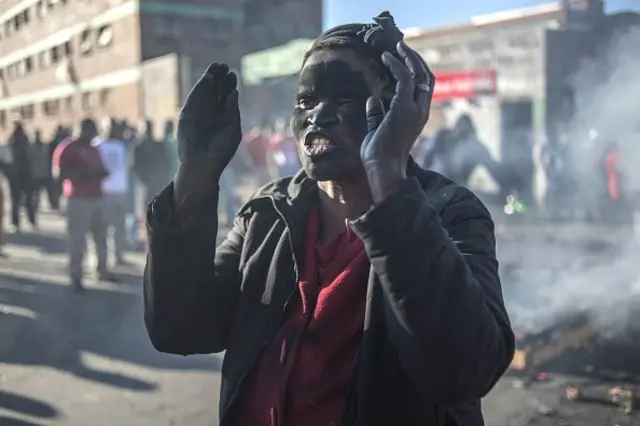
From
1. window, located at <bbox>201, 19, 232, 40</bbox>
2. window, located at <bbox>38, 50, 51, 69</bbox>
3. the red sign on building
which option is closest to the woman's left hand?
window, located at <bbox>38, 50, 51, 69</bbox>

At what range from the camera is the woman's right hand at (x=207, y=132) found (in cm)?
149

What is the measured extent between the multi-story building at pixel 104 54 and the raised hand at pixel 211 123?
127 inches

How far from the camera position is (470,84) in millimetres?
15797

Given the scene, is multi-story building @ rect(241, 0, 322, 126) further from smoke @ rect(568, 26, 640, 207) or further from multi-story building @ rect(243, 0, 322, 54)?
smoke @ rect(568, 26, 640, 207)

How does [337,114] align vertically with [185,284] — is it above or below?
above

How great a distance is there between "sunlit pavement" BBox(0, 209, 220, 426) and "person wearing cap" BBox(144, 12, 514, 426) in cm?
263

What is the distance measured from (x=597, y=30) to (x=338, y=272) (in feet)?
46.2

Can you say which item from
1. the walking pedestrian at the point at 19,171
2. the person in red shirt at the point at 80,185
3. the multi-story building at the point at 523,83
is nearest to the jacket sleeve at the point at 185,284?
the person in red shirt at the point at 80,185

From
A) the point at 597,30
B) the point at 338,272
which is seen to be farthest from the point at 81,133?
the point at 597,30

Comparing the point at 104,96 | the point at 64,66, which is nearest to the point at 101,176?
the point at 64,66

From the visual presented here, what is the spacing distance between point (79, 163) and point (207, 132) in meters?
5.80

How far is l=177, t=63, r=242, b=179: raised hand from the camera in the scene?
1494 millimetres

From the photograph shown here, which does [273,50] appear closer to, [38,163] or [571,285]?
[38,163]

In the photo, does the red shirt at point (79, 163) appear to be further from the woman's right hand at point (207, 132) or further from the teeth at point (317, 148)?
the teeth at point (317, 148)
